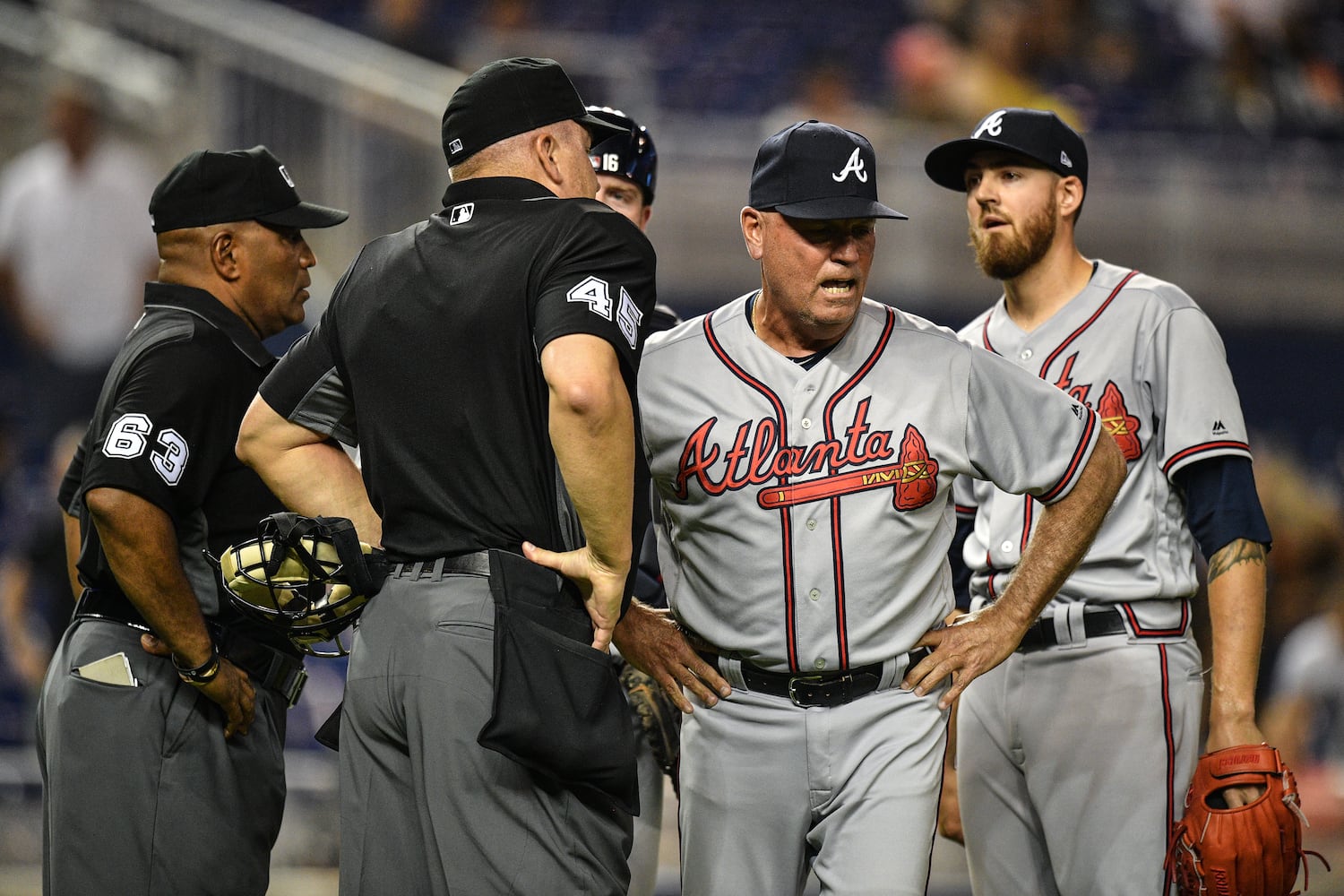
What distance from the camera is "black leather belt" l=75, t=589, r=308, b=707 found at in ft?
11.6

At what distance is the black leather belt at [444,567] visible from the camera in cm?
278

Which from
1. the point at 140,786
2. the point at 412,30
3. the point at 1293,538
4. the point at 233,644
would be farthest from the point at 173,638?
the point at 1293,538

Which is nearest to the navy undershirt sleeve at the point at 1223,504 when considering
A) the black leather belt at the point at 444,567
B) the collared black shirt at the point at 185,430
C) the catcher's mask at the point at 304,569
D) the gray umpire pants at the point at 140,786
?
the black leather belt at the point at 444,567

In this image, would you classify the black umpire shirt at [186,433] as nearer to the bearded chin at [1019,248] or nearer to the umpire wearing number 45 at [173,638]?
the umpire wearing number 45 at [173,638]

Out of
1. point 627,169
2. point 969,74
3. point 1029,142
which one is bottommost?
point 627,169

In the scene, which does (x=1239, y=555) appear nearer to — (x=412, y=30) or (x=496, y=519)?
(x=496, y=519)

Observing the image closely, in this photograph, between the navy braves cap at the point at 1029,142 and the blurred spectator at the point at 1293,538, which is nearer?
the navy braves cap at the point at 1029,142

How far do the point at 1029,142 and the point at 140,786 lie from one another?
265 cm

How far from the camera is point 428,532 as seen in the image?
2846 millimetres

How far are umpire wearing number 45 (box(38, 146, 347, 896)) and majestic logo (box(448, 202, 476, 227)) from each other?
2.80ft

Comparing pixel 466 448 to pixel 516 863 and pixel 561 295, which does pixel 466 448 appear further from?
pixel 516 863

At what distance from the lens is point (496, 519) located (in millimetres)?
2791

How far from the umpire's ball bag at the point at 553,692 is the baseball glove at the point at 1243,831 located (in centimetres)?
138

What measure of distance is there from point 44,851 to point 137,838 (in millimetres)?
269
